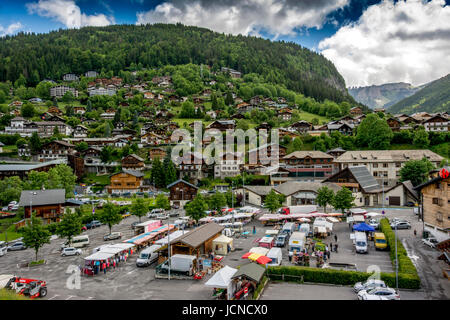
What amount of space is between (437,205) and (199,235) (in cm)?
2248

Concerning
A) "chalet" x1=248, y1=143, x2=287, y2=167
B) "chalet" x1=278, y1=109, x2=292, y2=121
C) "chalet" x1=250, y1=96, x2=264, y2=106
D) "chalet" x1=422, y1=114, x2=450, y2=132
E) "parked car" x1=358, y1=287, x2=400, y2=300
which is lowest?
"parked car" x1=358, y1=287, x2=400, y2=300

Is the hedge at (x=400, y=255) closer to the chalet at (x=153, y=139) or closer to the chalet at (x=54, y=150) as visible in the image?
the chalet at (x=153, y=139)

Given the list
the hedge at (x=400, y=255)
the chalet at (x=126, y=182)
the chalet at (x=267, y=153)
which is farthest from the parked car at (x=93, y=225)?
the chalet at (x=267, y=153)

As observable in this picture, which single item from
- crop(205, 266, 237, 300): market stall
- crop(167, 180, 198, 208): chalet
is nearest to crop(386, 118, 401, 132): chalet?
crop(167, 180, 198, 208): chalet

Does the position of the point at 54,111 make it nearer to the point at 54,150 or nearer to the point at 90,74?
the point at 54,150

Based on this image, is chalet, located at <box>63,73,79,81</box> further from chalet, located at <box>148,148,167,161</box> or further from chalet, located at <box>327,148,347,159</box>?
chalet, located at <box>327,148,347,159</box>

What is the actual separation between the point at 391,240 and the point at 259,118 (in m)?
88.7

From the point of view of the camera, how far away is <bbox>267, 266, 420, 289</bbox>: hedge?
19.1 metres

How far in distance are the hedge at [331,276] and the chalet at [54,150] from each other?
3147 inches

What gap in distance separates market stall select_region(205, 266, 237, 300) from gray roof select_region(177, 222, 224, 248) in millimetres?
5910

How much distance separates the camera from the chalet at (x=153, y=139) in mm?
95062

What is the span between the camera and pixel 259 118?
112562mm

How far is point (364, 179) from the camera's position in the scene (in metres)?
52.5
